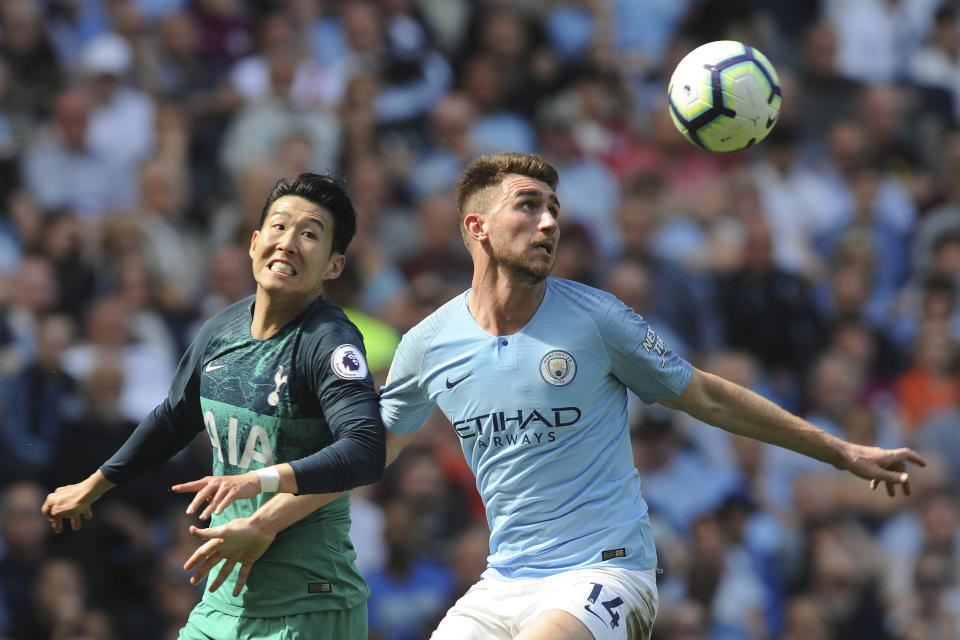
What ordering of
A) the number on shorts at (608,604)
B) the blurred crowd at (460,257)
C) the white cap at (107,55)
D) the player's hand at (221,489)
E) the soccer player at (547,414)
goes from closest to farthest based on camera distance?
the player's hand at (221,489)
the number on shorts at (608,604)
the soccer player at (547,414)
the blurred crowd at (460,257)
the white cap at (107,55)

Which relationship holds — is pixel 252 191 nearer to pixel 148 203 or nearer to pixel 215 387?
pixel 148 203

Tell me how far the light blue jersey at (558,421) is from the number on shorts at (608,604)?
0.16 m

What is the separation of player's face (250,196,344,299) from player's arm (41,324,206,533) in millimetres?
471

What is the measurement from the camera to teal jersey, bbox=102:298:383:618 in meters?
5.21

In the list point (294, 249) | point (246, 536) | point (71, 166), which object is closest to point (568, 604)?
point (246, 536)

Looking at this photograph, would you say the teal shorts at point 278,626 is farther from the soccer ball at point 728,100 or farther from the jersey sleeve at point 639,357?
the soccer ball at point 728,100

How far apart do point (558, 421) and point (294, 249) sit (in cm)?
125

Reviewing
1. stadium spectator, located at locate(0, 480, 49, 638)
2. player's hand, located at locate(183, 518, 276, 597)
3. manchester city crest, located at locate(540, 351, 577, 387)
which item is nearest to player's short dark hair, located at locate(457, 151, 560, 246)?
manchester city crest, located at locate(540, 351, 577, 387)

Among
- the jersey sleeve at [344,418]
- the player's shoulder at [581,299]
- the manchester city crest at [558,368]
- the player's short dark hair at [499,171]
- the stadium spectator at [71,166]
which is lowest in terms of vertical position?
the jersey sleeve at [344,418]

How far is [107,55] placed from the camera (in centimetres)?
1145

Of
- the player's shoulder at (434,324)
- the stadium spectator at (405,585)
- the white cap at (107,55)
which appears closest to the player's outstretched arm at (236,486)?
the player's shoulder at (434,324)

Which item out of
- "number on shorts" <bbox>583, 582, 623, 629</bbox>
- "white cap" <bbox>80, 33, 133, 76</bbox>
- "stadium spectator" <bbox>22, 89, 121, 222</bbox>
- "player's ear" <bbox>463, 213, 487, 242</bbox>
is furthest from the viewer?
"white cap" <bbox>80, 33, 133, 76</bbox>

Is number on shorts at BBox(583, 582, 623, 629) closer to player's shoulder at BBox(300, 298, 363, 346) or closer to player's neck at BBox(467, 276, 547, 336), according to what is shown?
player's neck at BBox(467, 276, 547, 336)

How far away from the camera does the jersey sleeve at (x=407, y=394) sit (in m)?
5.66
